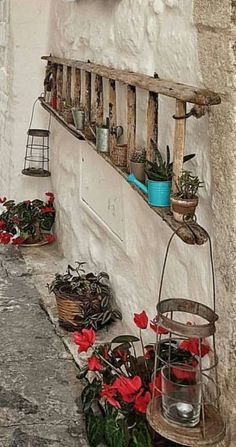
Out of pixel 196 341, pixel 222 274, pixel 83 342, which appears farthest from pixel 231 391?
pixel 83 342

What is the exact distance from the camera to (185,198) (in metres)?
1.69

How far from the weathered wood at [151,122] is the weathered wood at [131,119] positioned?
Result: 202 millimetres

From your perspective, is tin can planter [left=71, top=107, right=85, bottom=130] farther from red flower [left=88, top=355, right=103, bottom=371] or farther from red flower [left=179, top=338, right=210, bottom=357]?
red flower [left=179, top=338, right=210, bottom=357]

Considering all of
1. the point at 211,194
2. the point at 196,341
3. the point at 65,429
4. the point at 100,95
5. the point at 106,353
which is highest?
the point at 100,95

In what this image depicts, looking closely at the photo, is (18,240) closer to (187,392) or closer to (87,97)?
(87,97)

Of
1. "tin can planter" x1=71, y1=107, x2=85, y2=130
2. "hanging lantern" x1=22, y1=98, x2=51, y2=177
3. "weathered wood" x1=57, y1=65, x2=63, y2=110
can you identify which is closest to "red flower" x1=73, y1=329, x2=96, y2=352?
"tin can planter" x1=71, y1=107, x2=85, y2=130

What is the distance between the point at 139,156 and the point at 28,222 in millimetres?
1845

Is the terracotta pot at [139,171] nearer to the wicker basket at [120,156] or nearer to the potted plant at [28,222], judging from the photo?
the wicker basket at [120,156]

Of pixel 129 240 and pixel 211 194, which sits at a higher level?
pixel 211 194

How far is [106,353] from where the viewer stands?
81.1 inches

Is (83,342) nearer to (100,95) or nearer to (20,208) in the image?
(100,95)

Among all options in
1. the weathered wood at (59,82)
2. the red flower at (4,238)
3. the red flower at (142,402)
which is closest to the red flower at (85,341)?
the red flower at (142,402)

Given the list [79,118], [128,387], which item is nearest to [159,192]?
[128,387]

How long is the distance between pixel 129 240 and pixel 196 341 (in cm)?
85
